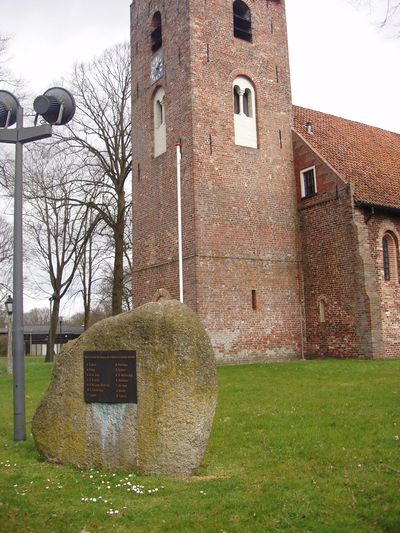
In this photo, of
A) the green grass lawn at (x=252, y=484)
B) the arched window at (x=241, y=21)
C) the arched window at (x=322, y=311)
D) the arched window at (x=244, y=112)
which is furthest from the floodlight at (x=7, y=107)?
the arched window at (x=241, y=21)

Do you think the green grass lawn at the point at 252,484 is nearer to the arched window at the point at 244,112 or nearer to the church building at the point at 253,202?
the church building at the point at 253,202

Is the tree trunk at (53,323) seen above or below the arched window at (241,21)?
below

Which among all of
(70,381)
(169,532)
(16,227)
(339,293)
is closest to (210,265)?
(339,293)

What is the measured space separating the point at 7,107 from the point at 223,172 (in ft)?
37.7

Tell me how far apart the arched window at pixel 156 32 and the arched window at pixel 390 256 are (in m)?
10.9

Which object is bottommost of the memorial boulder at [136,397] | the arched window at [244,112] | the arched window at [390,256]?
the memorial boulder at [136,397]

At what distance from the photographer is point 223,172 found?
18641mm

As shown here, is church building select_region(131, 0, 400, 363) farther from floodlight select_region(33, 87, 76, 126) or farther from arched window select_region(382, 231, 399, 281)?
floodlight select_region(33, 87, 76, 126)

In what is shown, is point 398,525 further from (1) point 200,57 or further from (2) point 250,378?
(1) point 200,57

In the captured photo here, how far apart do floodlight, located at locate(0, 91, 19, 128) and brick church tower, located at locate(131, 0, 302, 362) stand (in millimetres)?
10213

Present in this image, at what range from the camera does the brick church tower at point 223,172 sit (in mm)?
18031

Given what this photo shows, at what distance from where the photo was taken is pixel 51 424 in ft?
20.0

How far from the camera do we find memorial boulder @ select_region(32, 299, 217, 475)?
5.53m

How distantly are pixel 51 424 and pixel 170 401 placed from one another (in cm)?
149
